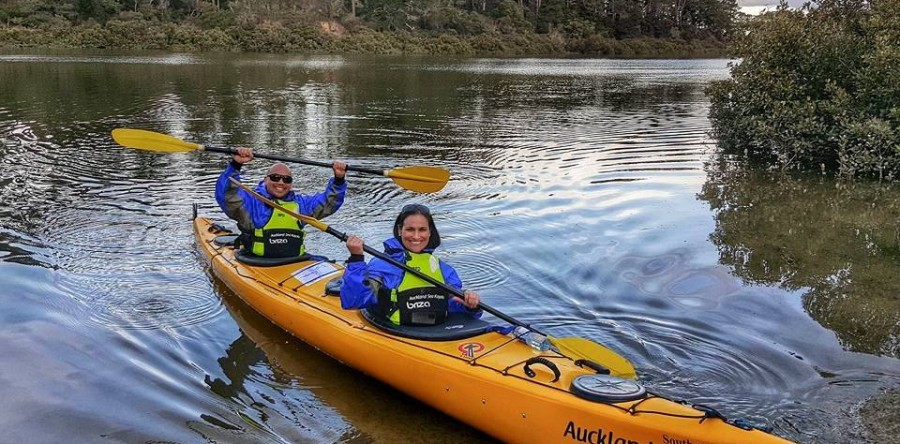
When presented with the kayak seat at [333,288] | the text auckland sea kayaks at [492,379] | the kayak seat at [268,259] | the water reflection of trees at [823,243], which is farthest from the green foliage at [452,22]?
the text auckland sea kayaks at [492,379]

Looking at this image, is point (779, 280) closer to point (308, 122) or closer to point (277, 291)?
point (277, 291)

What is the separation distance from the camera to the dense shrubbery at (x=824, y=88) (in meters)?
11.2

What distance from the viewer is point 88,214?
379 inches

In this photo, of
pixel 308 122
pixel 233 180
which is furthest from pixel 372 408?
pixel 308 122

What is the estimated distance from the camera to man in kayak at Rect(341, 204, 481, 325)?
16.9 feet

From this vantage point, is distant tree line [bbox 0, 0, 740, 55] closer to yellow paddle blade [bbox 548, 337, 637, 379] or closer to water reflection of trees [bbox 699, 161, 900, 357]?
water reflection of trees [bbox 699, 161, 900, 357]

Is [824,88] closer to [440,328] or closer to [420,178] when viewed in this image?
[420,178]

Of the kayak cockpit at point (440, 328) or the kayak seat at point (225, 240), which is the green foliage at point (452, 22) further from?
the kayak cockpit at point (440, 328)

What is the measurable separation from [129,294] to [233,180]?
5.13 ft

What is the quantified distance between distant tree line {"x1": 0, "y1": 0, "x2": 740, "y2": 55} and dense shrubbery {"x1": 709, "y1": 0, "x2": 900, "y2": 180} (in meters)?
46.9

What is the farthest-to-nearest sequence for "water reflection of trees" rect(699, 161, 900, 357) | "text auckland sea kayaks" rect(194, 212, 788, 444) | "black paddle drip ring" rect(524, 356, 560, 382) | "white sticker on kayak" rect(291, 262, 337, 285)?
"water reflection of trees" rect(699, 161, 900, 357), "white sticker on kayak" rect(291, 262, 337, 285), "black paddle drip ring" rect(524, 356, 560, 382), "text auckland sea kayaks" rect(194, 212, 788, 444)

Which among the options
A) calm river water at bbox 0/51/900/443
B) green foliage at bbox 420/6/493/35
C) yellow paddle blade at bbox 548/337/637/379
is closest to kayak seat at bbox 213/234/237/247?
calm river water at bbox 0/51/900/443

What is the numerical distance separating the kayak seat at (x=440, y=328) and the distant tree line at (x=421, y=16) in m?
52.5

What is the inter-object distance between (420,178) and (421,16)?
63475mm
